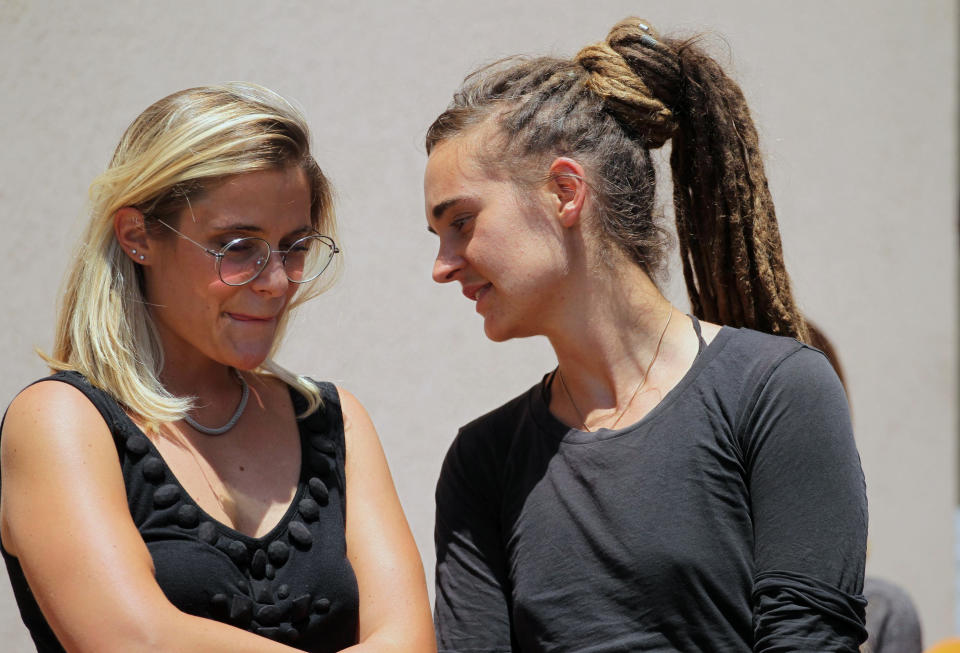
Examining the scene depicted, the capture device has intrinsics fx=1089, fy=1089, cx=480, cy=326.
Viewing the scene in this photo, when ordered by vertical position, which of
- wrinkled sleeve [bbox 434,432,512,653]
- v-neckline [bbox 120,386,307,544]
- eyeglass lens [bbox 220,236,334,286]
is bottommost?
wrinkled sleeve [bbox 434,432,512,653]

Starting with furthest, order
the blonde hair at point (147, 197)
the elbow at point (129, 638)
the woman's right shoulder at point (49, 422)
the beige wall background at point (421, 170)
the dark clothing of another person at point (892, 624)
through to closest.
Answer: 1. the dark clothing of another person at point (892, 624)
2. the beige wall background at point (421, 170)
3. the blonde hair at point (147, 197)
4. the woman's right shoulder at point (49, 422)
5. the elbow at point (129, 638)

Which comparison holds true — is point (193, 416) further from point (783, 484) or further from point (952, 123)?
point (952, 123)

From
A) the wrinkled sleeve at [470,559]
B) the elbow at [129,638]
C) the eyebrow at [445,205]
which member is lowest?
the wrinkled sleeve at [470,559]

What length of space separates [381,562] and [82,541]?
544mm

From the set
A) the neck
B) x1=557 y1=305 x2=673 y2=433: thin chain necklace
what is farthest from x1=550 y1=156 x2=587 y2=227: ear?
x1=557 y1=305 x2=673 y2=433: thin chain necklace

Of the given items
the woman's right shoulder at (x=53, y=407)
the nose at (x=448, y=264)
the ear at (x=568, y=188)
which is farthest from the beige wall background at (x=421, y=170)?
the woman's right shoulder at (x=53, y=407)

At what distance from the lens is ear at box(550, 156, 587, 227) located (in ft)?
6.89

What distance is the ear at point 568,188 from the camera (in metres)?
2.10

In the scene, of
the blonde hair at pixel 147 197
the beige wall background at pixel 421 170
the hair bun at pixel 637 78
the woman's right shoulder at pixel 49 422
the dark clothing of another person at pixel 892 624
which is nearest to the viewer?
the woman's right shoulder at pixel 49 422

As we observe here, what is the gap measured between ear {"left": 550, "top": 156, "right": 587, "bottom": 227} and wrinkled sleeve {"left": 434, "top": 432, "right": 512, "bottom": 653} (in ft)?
1.69

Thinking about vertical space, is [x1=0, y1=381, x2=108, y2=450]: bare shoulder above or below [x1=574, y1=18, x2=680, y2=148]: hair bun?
below

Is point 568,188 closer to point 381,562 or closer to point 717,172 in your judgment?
point 717,172

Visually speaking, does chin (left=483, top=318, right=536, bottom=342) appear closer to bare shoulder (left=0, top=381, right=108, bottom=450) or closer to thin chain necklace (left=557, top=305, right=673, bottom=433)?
thin chain necklace (left=557, top=305, right=673, bottom=433)

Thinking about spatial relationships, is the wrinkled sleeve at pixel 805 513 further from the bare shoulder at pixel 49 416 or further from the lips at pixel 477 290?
the bare shoulder at pixel 49 416
